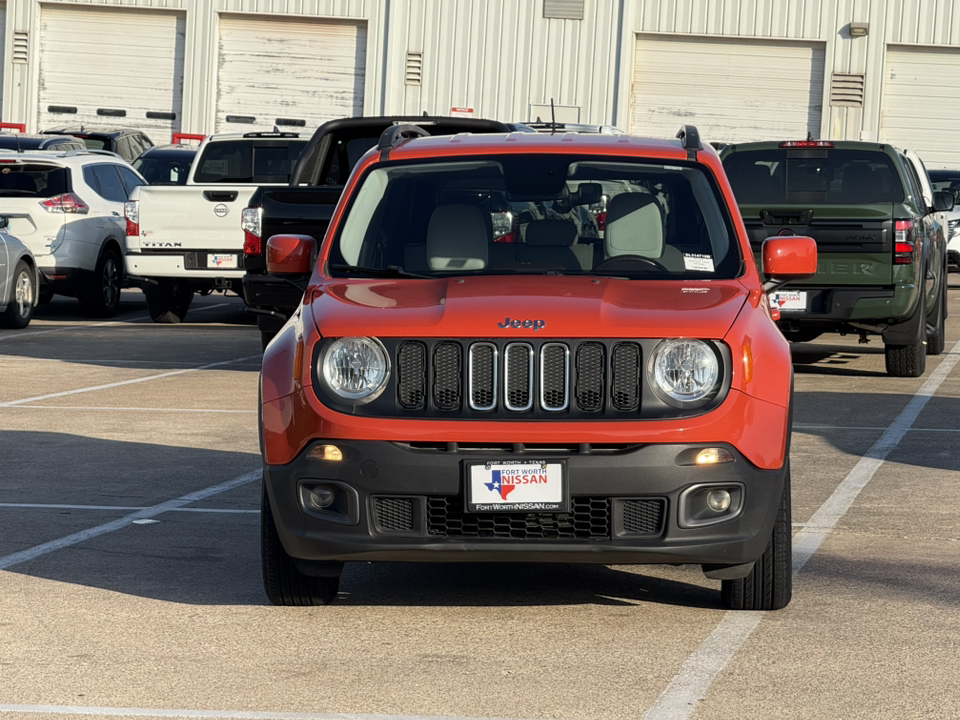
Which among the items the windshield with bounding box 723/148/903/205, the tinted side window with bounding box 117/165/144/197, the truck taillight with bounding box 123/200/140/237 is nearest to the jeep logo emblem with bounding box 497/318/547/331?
the windshield with bounding box 723/148/903/205

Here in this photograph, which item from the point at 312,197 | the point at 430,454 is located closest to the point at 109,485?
the point at 430,454

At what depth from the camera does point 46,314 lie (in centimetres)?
1995

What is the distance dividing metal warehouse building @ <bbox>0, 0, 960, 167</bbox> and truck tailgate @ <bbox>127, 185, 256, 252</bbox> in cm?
1877

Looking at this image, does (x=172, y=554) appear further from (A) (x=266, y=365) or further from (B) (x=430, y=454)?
(B) (x=430, y=454)

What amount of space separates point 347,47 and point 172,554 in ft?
97.4

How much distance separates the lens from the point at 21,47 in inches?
1421

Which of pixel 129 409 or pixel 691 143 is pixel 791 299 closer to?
pixel 129 409

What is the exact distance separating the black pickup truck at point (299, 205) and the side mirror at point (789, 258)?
6.09 m

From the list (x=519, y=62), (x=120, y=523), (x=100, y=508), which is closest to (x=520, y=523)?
(x=120, y=523)

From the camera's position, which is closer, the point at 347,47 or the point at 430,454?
the point at 430,454

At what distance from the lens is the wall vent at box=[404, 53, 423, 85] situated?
116 ft

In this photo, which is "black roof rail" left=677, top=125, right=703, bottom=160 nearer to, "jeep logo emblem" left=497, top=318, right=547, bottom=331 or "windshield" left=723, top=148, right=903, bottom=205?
"jeep logo emblem" left=497, top=318, right=547, bottom=331

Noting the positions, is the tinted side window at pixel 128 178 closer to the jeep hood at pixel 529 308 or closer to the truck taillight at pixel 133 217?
the truck taillight at pixel 133 217

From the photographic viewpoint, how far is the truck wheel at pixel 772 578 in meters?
5.91
